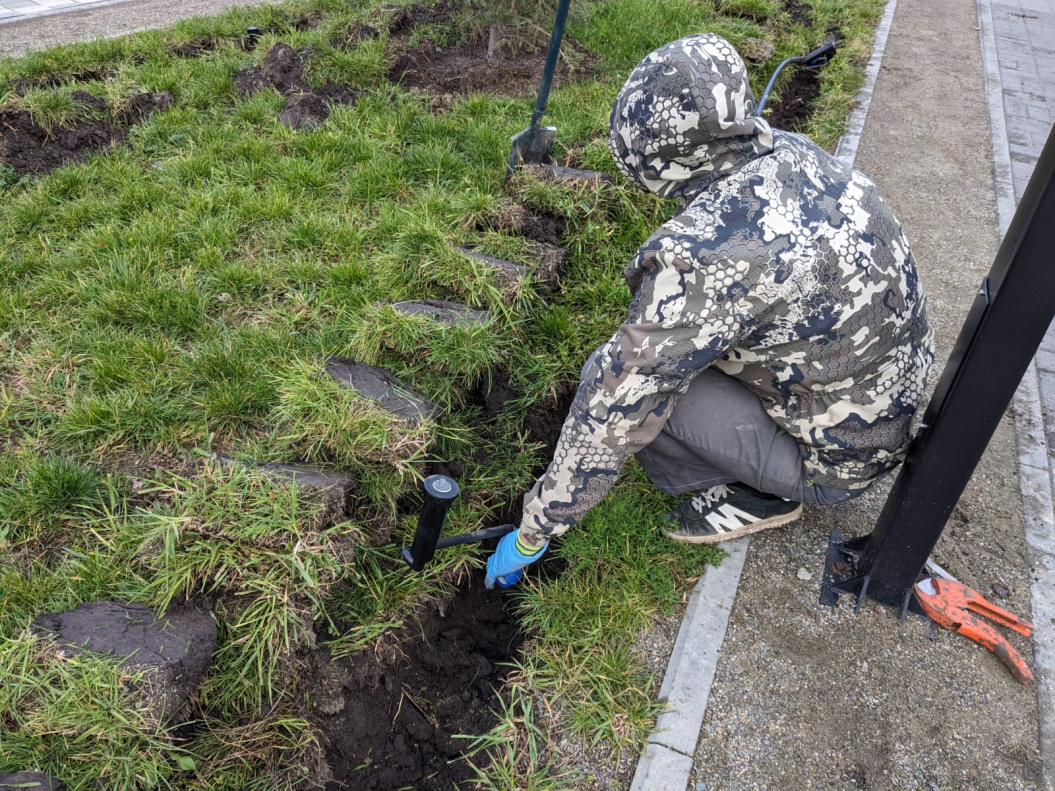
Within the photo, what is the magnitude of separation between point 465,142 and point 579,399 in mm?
2699

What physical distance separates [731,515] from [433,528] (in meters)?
1.12

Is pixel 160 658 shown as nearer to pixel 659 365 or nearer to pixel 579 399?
pixel 579 399

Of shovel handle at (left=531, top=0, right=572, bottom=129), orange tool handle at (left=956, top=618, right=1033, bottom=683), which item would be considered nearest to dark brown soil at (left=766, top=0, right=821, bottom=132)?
shovel handle at (left=531, top=0, right=572, bottom=129)

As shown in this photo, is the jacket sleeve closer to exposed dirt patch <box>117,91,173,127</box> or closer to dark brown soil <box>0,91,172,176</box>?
→ dark brown soil <box>0,91,172,176</box>

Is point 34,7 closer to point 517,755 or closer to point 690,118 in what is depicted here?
point 690,118

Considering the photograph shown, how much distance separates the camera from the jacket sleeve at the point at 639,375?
1864mm

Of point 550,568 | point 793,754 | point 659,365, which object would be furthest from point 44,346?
point 793,754

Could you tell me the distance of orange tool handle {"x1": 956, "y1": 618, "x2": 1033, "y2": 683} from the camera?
7.36ft

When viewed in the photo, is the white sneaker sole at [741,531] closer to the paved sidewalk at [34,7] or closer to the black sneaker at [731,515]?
the black sneaker at [731,515]

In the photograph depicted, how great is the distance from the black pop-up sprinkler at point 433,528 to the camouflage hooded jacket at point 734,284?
0.89ft

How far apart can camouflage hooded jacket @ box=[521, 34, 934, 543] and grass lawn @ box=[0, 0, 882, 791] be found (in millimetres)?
555

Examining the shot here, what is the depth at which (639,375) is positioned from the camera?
6.36ft

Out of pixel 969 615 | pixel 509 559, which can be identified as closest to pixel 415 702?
pixel 509 559

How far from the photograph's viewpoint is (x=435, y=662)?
229cm
